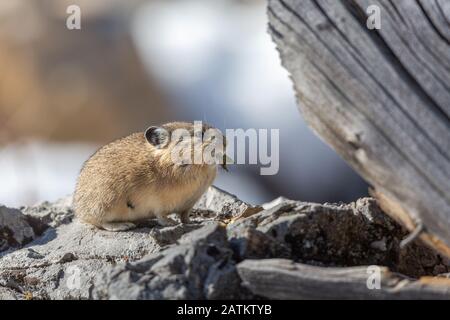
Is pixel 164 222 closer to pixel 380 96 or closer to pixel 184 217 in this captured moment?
pixel 184 217

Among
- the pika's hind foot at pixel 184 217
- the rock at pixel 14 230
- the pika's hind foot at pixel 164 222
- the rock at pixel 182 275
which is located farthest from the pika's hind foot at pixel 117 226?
the rock at pixel 182 275

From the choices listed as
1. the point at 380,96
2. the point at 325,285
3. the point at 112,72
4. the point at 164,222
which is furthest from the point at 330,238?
the point at 112,72

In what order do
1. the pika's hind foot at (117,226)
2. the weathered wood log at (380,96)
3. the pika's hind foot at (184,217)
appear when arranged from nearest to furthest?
the weathered wood log at (380,96), the pika's hind foot at (117,226), the pika's hind foot at (184,217)

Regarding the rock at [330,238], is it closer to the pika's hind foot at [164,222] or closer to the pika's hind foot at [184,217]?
the pika's hind foot at [164,222]

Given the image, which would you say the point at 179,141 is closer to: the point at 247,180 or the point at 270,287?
the point at 270,287

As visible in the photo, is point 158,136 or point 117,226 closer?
point 117,226

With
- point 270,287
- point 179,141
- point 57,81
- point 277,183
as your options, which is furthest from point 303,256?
point 57,81

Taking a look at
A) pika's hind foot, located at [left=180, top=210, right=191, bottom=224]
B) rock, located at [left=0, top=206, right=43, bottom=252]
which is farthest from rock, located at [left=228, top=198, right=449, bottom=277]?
rock, located at [left=0, top=206, right=43, bottom=252]
